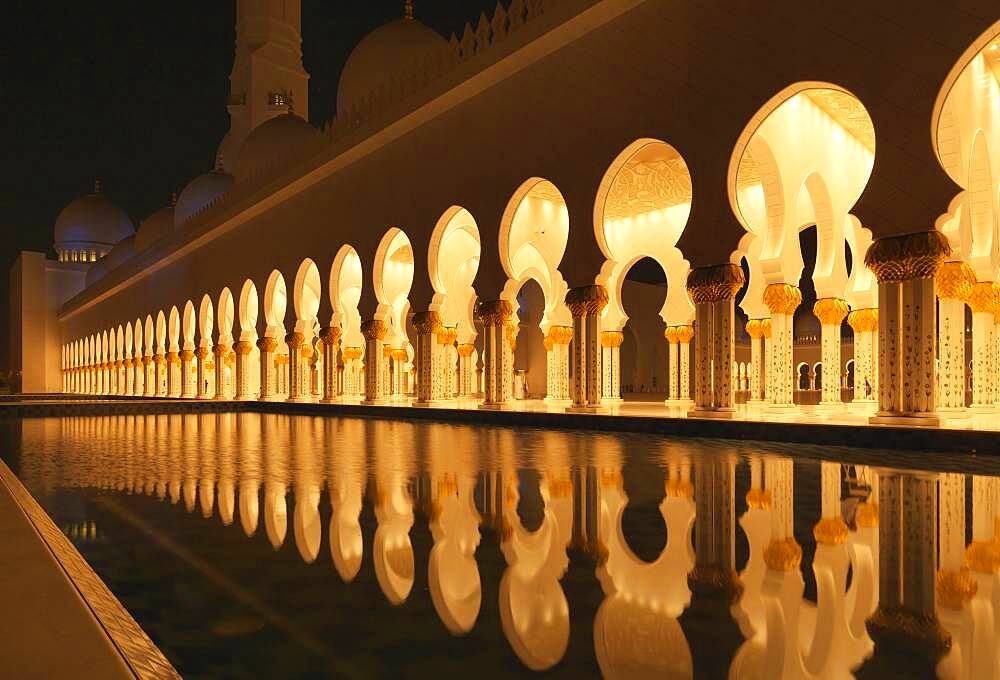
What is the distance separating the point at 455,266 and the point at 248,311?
4.50m

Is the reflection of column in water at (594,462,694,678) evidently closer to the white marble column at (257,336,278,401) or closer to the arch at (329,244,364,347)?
the arch at (329,244,364,347)

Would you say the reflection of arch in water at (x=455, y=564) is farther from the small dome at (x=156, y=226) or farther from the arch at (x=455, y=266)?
the small dome at (x=156, y=226)

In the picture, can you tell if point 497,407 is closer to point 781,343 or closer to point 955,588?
point 781,343

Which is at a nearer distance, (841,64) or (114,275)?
(841,64)

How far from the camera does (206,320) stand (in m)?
16.9

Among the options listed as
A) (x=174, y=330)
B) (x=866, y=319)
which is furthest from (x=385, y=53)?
(x=174, y=330)

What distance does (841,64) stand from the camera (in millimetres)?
5699

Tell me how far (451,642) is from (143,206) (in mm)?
30780

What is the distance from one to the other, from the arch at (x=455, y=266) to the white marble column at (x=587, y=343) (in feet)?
6.97

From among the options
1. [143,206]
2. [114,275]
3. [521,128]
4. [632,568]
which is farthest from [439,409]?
[143,206]

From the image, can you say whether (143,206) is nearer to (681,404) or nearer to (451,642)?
(681,404)

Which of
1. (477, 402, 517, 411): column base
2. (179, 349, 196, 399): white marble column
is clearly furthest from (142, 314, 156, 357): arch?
(477, 402, 517, 411): column base

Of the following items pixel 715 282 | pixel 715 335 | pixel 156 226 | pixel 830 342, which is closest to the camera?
pixel 715 282

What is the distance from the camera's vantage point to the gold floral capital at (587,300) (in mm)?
7852
